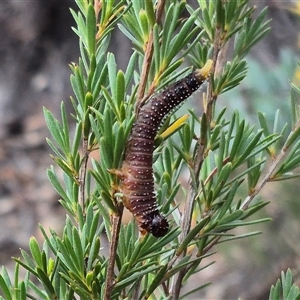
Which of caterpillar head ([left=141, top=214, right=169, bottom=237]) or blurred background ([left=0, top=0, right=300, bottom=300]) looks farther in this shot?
blurred background ([left=0, top=0, right=300, bottom=300])

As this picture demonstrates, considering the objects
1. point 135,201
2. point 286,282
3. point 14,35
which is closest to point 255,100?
point 286,282

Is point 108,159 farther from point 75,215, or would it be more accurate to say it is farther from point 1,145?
point 1,145

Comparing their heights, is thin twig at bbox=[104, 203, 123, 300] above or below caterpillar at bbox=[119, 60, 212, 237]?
below

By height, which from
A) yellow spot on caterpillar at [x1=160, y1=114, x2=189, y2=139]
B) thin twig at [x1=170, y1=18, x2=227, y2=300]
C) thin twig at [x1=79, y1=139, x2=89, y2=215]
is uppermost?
thin twig at [x1=79, y1=139, x2=89, y2=215]

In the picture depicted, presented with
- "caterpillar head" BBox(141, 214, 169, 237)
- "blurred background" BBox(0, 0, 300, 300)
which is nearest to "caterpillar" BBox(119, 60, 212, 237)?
"caterpillar head" BBox(141, 214, 169, 237)

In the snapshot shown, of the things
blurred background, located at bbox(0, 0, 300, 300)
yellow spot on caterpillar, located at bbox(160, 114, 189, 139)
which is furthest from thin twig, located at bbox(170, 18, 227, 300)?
blurred background, located at bbox(0, 0, 300, 300)

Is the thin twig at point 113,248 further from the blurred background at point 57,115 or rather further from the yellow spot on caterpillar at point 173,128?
the blurred background at point 57,115

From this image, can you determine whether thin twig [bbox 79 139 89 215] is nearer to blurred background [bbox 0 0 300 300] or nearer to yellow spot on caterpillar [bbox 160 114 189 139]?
yellow spot on caterpillar [bbox 160 114 189 139]

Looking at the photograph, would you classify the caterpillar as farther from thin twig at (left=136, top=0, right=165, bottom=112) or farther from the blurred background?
the blurred background
